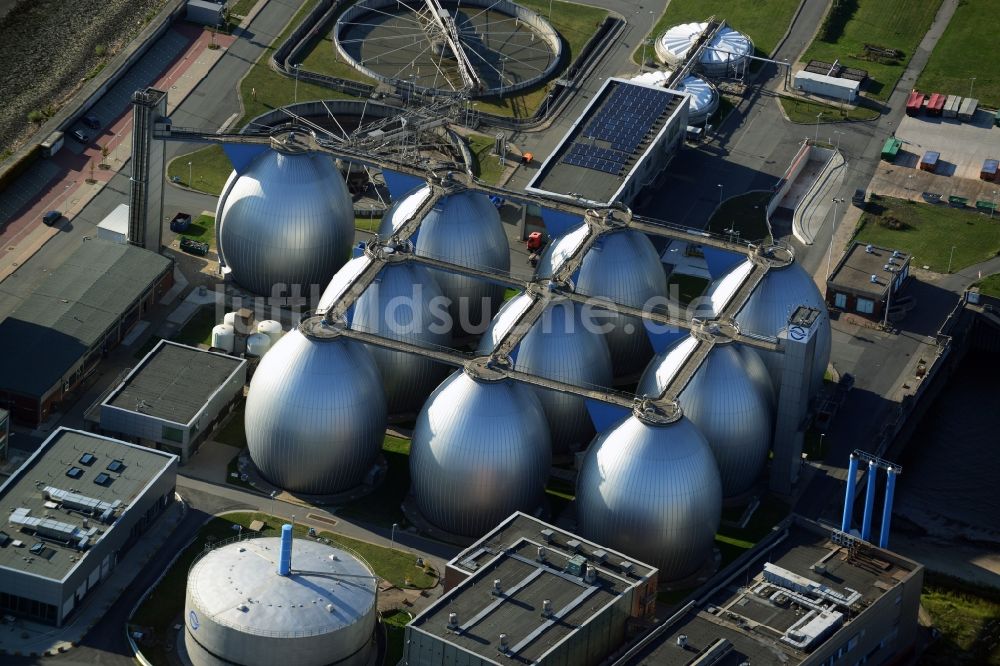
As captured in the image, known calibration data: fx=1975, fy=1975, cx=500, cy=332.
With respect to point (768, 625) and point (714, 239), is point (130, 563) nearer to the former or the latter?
point (768, 625)

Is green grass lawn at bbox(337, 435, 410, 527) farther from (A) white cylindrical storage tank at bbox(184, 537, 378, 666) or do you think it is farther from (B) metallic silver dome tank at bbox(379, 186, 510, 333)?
A: (B) metallic silver dome tank at bbox(379, 186, 510, 333)

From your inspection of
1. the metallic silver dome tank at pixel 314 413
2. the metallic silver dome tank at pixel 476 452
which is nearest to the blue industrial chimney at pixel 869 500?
the metallic silver dome tank at pixel 476 452

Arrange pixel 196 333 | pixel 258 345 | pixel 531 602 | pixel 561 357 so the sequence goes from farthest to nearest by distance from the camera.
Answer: pixel 196 333 → pixel 258 345 → pixel 561 357 → pixel 531 602

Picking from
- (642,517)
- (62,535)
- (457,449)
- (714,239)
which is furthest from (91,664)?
(714,239)

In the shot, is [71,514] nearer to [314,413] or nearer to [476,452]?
[314,413]

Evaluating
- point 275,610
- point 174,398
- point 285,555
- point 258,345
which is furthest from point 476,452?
point 258,345

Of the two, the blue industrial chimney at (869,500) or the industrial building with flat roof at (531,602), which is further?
the blue industrial chimney at (869,500)

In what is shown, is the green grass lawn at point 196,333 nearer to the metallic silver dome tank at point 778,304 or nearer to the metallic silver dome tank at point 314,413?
the metallic silver dome tank at point 314,413
